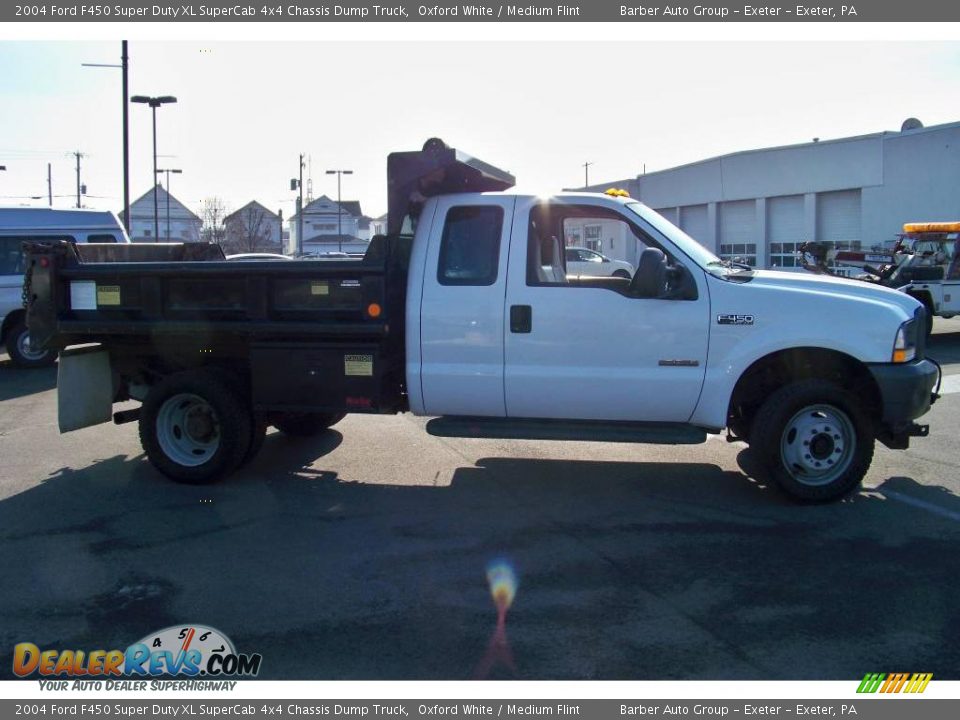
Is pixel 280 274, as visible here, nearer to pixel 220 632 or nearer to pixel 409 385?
pixel 409 385

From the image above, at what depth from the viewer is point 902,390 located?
623cm

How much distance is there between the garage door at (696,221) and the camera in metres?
40.2

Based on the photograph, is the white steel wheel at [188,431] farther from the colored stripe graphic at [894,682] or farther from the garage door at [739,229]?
the garage door at [739,229]

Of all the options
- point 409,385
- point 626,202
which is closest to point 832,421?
point 626,202

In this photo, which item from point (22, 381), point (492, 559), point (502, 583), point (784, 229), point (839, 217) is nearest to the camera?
point (502, 583)

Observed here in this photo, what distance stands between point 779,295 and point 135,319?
5106 millimetres

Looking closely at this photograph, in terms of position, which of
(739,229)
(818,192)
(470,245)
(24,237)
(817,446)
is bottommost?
(817,446)

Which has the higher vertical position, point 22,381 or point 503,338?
point 503,338

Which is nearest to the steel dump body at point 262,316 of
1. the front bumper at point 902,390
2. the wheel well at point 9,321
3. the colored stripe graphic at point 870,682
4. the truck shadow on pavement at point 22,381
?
the front bumper at point 902,390

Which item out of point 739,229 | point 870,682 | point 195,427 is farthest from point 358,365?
point 739,229

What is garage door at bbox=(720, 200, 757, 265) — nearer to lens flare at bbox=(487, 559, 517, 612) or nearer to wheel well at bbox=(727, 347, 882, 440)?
wheel well at bbox=(727, 347, 882, 440)

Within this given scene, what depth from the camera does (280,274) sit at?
6.86 m

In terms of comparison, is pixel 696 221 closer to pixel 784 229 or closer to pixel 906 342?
pixel 784 229

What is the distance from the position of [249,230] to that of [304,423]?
244 ft
